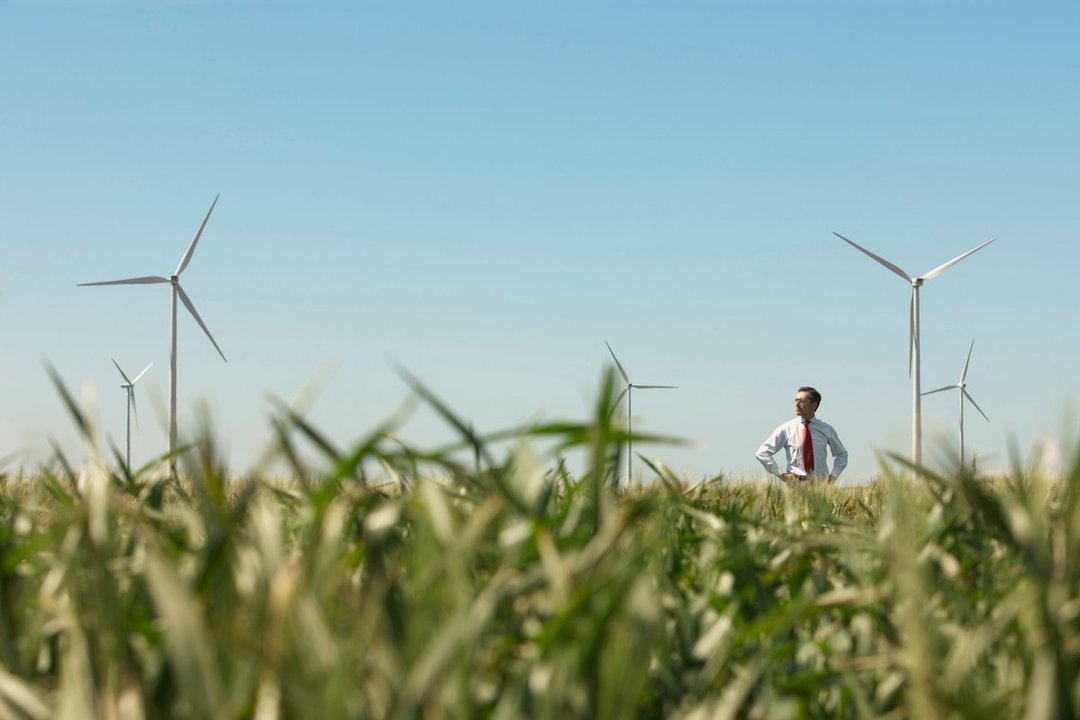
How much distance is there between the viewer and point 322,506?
1477 millimetres

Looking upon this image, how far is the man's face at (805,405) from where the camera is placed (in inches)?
769

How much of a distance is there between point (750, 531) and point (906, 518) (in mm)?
1467

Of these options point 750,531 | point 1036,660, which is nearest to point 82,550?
point 1036,660

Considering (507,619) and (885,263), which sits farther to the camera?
(885,263)

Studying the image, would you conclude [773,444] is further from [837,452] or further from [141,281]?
[141,281]

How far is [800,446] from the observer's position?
64.6 feet

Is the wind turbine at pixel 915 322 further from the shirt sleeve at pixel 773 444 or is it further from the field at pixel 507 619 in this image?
the field at pixel 507 619

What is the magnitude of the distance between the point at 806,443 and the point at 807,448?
0.08 m

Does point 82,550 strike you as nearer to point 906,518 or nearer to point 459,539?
point 459,539

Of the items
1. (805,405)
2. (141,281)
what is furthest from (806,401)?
(141,281)

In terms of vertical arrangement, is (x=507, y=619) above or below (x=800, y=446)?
below

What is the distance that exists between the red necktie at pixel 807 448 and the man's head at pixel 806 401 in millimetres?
145

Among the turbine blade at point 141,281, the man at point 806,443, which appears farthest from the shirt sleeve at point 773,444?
the turbine blade at point 141,281

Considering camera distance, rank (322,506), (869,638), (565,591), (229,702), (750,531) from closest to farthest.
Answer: (229,702) < (565,591) < (322,506) < (869,638) < (750,531)
